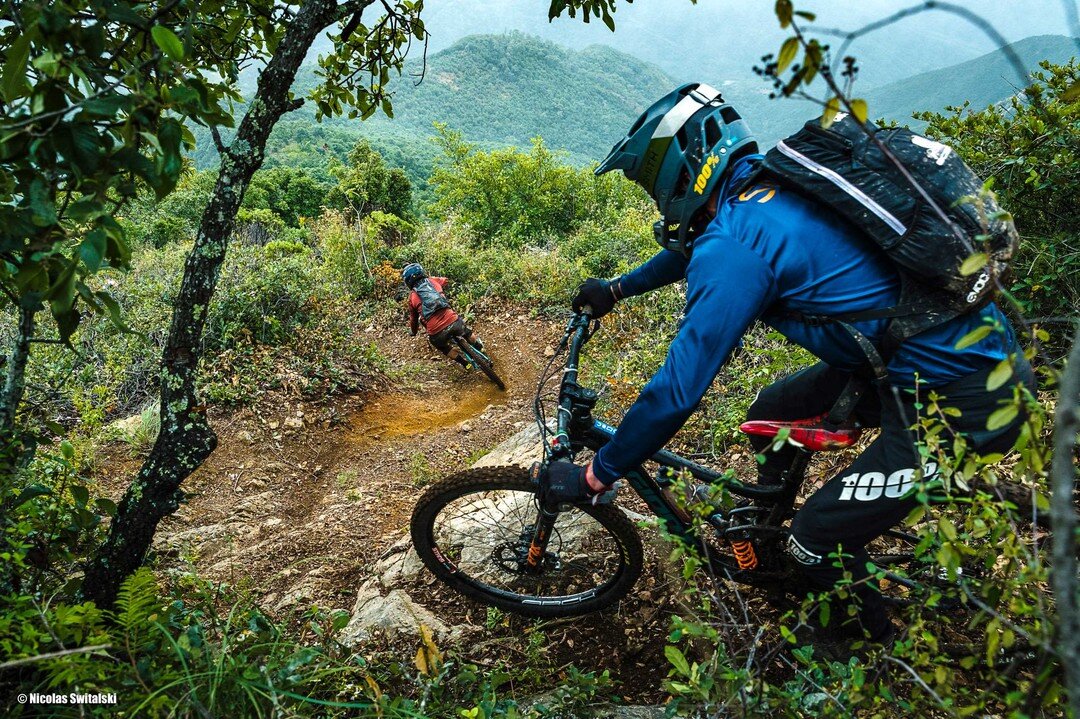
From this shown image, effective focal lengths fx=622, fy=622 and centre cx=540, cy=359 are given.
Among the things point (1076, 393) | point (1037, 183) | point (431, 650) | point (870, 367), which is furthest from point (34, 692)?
point (1037, 183)

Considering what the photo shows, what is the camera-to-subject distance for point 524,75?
180m

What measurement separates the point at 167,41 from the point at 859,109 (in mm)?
1581

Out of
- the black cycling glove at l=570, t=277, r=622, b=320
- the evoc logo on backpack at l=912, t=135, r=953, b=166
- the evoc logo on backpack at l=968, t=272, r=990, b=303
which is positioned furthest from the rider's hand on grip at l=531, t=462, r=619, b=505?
the evoc logo on backpack at l=912, t=135, r=953, b=166

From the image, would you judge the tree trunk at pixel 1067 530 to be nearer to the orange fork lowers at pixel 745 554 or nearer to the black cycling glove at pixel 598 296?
the orange fork lowers at pixel 745 554

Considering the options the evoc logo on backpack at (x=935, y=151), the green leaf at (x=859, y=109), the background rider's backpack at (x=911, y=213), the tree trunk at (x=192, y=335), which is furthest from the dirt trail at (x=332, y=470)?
the evoc logo on backpack at (x=935, y=151)

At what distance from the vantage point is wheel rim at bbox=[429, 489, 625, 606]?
369 centimetres

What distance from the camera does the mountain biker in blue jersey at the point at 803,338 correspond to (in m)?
2.34

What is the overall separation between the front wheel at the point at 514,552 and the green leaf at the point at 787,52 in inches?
101

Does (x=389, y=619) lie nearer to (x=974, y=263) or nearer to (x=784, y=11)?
(x=974, y=263)

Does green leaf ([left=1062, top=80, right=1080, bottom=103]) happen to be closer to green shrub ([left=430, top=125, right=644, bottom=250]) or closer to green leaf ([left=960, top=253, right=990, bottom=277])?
green leaf ([left=960, top=253, right=990, bottom=277])

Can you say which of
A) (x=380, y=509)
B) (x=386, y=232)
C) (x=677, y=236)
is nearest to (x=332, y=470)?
(x=380, y=509)

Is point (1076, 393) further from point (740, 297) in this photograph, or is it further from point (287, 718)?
point (287, 718)

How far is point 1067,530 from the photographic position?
90 centimetres

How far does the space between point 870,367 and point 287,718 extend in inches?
101
